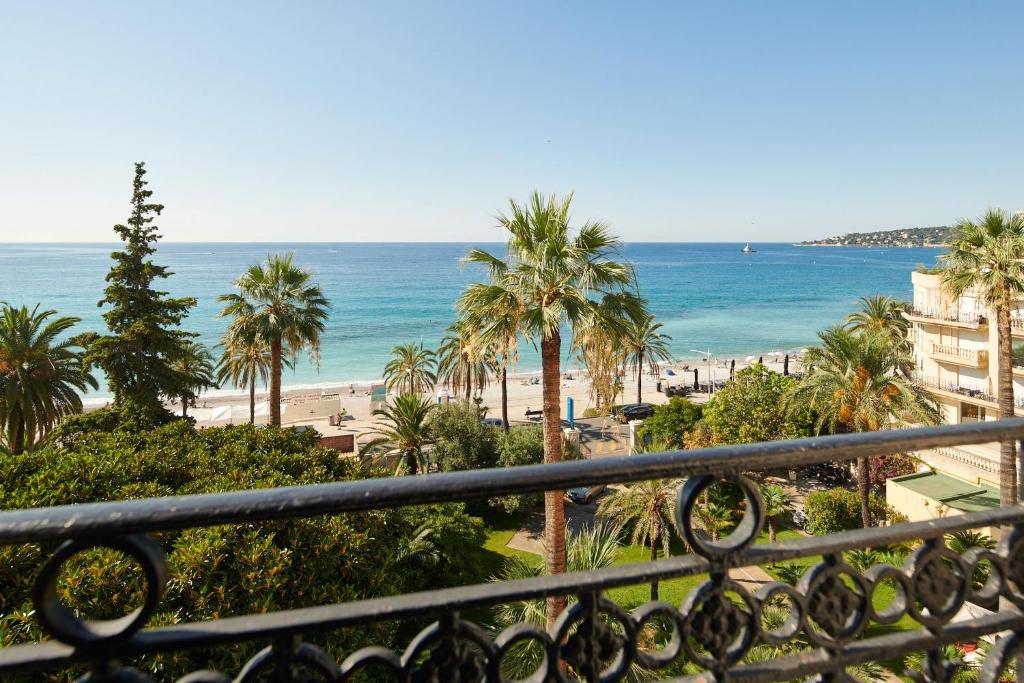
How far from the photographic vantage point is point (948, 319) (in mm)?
24562

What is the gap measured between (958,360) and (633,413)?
15793mm

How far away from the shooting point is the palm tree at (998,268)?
15.1m

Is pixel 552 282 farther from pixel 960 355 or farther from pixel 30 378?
pixel 960 355

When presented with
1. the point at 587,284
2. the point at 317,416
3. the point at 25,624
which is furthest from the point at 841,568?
the point at 317,416

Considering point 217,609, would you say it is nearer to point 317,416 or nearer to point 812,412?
point 812,412

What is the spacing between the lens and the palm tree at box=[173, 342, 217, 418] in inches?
839

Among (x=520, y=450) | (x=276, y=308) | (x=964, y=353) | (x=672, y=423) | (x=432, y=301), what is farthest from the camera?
(x=432, y=301)

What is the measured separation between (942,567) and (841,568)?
0.32 meters

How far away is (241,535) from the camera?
23.9 feet

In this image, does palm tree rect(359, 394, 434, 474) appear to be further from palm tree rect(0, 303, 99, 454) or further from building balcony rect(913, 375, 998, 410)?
building balcony rect(913, 375, 998, 410)

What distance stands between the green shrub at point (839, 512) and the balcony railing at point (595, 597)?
1878 centimetres

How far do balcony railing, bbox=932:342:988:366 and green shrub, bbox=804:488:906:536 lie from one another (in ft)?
32.3

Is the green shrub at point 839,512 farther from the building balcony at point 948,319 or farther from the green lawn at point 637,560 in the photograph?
the building balcony at point 948,319

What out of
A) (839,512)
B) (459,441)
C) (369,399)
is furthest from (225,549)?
(369,399)
